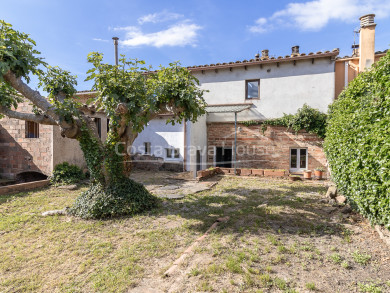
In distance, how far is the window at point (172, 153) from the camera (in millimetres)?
13633

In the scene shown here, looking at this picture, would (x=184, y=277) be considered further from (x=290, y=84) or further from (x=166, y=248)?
(x=290, y=84)

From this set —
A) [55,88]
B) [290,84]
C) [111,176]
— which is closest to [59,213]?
[111,176]

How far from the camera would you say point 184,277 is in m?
3.11

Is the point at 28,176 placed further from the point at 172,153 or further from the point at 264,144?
the point at 264,144

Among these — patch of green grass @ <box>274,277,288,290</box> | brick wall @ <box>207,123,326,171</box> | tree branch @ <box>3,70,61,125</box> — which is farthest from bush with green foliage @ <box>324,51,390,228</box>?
brick wall @ <box>207,123,326,171</box>

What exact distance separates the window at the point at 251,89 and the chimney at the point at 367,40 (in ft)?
18.4

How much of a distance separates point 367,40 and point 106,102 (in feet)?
44.4

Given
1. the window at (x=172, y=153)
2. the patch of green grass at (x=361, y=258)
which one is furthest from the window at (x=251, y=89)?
the patch of green grass at (x=361, y=258)

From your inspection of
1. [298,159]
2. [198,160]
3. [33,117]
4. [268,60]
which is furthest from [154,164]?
[268,60]

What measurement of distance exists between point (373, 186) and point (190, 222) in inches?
155

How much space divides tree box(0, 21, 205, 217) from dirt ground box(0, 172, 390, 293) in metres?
1.16

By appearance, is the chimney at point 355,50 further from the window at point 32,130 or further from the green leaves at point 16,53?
the window at point 32,130

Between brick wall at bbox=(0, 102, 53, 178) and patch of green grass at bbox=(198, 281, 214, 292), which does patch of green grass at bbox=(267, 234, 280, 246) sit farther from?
brick wall at bbox=(0, 102, 53, 178)

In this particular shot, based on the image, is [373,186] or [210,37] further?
[210,37]
